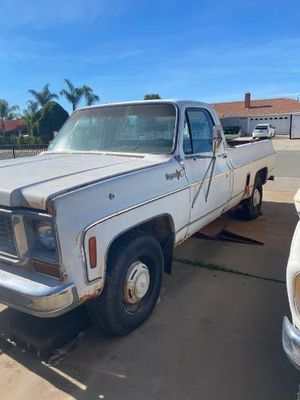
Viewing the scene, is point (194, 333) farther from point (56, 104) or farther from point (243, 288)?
point (56, 104)

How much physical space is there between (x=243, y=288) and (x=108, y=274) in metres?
1.84

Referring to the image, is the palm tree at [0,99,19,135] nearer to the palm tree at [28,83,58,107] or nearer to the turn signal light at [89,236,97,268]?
the palm tree at [28,83,58,107]

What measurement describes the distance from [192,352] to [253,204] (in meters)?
3.95

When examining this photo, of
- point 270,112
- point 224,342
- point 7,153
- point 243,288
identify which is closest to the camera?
point 224,342

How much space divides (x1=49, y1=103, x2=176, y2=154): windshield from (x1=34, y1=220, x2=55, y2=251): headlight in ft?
5.36

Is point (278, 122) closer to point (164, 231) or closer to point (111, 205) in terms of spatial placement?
point (164, 231)

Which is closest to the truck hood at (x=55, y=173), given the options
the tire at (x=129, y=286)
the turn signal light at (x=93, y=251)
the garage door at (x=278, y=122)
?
the turn signal light at (x=93, y=251)

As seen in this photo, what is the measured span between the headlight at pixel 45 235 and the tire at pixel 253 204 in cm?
448

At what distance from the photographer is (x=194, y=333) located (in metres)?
3.11

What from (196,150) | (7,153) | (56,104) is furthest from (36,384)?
(56,104)

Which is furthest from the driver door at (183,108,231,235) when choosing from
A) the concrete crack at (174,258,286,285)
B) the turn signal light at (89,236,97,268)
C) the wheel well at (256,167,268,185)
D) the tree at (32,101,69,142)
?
the tree at (32,101,69,142)

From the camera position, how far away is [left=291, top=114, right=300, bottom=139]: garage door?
129 ft

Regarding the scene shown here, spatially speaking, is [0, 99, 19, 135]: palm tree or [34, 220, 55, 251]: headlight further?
[0, 99, 19, 135]: palm tree

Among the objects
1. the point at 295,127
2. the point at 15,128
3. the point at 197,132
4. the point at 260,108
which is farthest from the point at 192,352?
the point at 15,128
